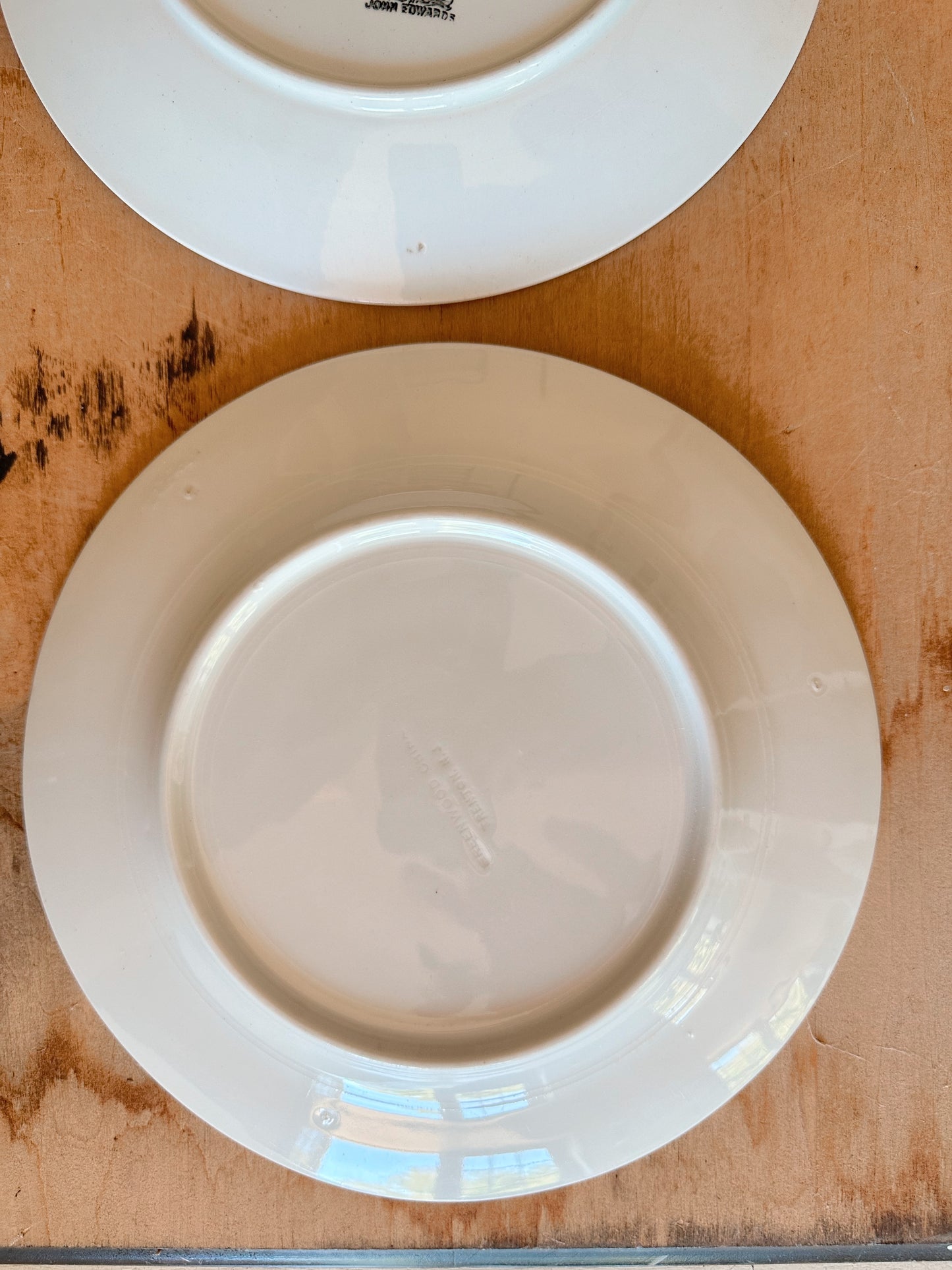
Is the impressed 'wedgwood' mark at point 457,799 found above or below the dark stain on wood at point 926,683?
below

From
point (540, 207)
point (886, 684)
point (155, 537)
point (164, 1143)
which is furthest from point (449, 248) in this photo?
point (164, 1143)

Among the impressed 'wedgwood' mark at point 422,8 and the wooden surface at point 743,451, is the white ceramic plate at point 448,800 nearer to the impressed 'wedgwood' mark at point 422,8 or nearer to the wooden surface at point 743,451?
the wooden surface at point 743,451

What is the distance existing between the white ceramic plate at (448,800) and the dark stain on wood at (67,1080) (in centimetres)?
6

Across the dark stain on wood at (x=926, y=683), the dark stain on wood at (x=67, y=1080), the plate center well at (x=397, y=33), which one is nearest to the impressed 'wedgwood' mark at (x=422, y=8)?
the plate center well at (x=397, y=33)

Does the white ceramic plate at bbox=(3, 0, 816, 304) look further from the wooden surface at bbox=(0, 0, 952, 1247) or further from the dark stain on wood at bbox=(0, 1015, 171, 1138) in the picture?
the dark stain on wood at bbox=(0, 1015, 171, 1138)

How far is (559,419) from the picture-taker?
398 mm

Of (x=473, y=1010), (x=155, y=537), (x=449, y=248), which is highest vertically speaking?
(x=449, y=248)

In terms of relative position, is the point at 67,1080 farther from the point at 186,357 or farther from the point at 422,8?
the point at 422,8

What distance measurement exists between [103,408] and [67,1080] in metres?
0.37

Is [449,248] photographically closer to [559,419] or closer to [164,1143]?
[559,419]

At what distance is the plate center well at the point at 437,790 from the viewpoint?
0.39 metres

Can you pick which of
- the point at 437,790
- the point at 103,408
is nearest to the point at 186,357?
the point at 103,408

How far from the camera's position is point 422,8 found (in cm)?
37

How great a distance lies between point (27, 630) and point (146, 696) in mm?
105
